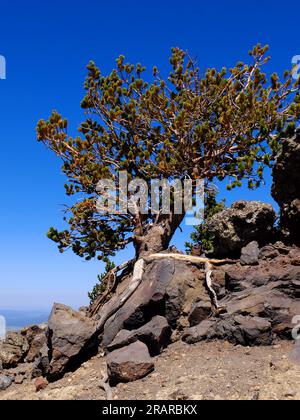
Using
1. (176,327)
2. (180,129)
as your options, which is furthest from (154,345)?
Answer: (180,129)

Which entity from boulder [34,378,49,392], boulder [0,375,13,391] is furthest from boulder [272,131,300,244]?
boulder [0,375,13,391]

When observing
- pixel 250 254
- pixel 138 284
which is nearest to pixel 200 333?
pixel 138 284

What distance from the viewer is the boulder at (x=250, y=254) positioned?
1402 centimetres

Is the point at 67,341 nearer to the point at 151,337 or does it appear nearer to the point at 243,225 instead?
the point at 151,337

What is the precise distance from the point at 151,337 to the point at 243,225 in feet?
20.4

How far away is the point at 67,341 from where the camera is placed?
1170 cm

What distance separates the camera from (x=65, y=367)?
1138 cm

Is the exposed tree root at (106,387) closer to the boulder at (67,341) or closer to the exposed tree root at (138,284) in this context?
the boulder at (67,341)

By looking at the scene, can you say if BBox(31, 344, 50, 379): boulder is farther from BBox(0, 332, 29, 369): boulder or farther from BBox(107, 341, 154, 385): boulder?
BBox(107, 341, 154, 385): boulder

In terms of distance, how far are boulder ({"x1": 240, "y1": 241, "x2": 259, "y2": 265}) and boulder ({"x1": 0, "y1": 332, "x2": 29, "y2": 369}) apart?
8.38m

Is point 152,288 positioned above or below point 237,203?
below

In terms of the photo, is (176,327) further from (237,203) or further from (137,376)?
(237,203)

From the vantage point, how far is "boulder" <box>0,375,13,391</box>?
12.2 m
